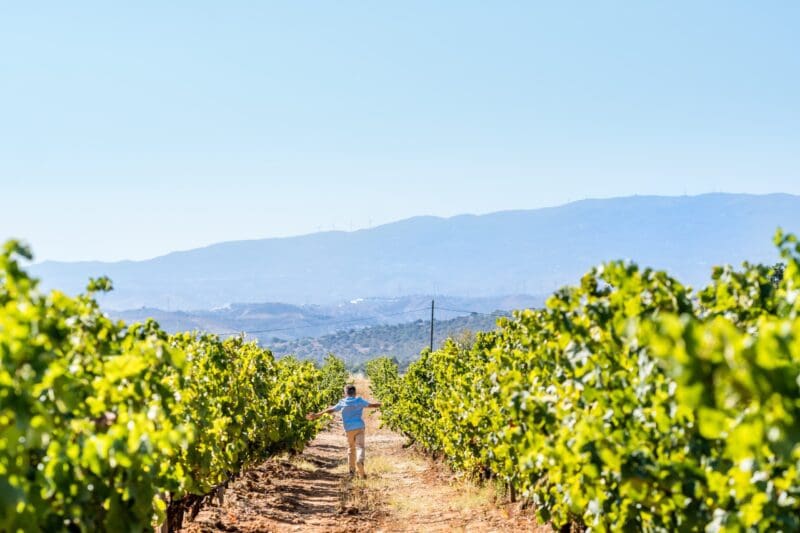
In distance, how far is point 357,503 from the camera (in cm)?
1345

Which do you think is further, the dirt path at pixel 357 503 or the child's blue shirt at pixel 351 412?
the child's blue shirt at pixel 351 412

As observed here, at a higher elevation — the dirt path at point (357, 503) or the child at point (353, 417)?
the child at point (353, 417)

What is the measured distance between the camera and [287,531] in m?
11.4

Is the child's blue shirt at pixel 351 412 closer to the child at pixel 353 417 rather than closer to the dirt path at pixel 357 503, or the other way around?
the child at pixel 353 417

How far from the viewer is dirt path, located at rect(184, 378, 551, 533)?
451 inches

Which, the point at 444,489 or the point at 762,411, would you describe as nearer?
the point at 762,411

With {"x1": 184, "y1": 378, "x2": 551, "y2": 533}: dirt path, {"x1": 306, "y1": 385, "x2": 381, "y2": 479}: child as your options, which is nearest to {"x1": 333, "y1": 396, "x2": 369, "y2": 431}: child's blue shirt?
{"x1": 306, "y1": 385, "x2": 381, "y2": 479}: child

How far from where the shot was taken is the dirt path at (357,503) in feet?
37.6

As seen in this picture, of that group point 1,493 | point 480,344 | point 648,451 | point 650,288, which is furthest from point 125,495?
point 480,344

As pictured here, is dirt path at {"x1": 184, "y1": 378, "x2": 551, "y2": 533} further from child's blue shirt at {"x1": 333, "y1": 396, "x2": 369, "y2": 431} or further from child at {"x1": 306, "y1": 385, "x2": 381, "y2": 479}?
child's blue shirt at {"x1": 333, "y1": 396, "x2": 369, "y2": 431}

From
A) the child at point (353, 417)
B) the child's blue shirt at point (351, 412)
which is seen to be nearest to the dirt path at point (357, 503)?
the child at point (353, 417)

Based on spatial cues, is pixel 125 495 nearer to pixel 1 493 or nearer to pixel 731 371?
pixel 1 493

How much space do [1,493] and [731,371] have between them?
2.48 m

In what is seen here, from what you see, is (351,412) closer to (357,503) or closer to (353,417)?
(353,417)
